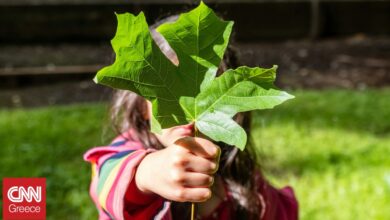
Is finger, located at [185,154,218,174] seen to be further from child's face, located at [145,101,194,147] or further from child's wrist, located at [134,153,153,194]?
child's face, located at [145,101,194,147]

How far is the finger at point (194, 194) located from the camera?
0.75 meters

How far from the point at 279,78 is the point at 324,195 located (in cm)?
272

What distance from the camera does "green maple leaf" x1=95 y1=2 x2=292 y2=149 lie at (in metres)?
0.68

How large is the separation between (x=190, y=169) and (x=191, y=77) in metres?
0.12

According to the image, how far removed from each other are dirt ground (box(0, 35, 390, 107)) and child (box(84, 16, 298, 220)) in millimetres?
2537

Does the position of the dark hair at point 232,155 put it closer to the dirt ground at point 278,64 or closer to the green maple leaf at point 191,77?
the green maple leaf at point 191,77

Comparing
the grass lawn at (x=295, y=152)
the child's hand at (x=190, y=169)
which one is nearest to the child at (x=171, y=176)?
the child's hand at (x=190, y=169)

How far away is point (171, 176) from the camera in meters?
0.81

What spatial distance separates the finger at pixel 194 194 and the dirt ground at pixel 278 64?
339 centimetres

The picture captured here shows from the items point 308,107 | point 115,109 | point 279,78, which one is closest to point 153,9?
point 279,78

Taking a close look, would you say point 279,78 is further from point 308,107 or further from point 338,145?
point 338,145

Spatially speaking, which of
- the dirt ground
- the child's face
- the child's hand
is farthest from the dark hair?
the dirt ground

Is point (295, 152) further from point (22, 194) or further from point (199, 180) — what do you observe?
point (199, 180)

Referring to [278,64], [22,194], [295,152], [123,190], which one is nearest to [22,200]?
[22,194]
